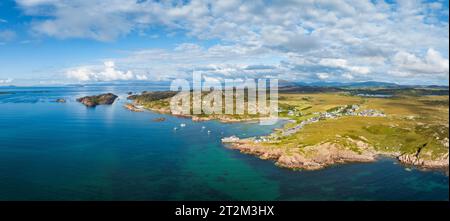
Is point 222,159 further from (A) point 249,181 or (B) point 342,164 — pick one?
(B) point 342,164

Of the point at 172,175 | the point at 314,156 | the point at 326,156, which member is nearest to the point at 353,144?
the point at 326,156

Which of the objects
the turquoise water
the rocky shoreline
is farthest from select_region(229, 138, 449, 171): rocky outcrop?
the turquoise water

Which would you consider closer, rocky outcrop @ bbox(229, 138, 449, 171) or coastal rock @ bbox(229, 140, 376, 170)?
rocky outcrop @ bbox(229, 138, 449, 171)

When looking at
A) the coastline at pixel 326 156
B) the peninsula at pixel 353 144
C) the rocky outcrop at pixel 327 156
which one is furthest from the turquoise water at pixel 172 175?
the peninsula at pixel 353 144

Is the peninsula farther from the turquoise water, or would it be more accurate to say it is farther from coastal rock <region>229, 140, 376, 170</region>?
the turquoise water

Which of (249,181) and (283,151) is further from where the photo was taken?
(283,151)

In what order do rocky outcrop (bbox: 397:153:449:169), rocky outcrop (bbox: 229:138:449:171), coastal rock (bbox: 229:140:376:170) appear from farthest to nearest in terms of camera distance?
coastal rock (bbox: 229:140:376:170)
rocky outcrop (bbox: 229:138:449:171)
rocky outcrop (bbox: 397:153:449:169)

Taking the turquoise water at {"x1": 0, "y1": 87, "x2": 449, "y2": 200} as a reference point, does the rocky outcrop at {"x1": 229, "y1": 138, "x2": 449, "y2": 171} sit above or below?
above
